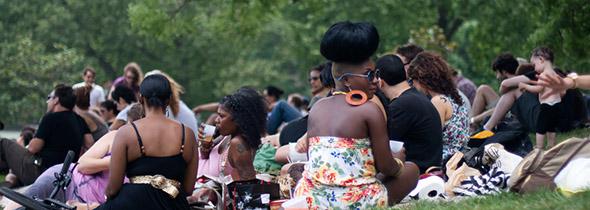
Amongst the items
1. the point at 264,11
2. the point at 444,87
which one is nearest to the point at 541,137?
the point at 444,87

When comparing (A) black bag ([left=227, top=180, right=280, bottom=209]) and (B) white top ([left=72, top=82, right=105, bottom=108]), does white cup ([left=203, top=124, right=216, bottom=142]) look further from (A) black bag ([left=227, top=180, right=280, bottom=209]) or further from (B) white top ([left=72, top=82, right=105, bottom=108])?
(B) white top ([left=72, top=82, right=105, bottom=108])

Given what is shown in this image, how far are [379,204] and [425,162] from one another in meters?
2.04

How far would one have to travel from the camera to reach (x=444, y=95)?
11414 millimetres

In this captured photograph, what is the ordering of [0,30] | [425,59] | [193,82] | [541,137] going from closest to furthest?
1. [425,59]
2. [541,137]
3. [0,30]
4. [193,82]

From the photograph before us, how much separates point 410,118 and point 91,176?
9.48ft

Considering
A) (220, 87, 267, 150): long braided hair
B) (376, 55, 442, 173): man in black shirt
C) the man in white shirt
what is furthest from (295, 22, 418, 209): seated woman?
the man in white shirt

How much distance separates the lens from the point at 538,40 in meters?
19.3

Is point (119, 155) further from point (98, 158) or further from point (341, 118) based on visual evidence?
point (341, 118)

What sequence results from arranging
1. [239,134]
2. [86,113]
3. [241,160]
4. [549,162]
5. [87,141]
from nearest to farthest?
[549,162] < [241,160] < [239,134] < [87,141] < [86,113]

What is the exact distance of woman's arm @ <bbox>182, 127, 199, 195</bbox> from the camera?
902cm

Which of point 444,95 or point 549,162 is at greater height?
point 444,95

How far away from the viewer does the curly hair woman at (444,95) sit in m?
11.3

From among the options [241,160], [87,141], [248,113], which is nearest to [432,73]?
[248,113]

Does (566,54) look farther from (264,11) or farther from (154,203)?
(154,203)
